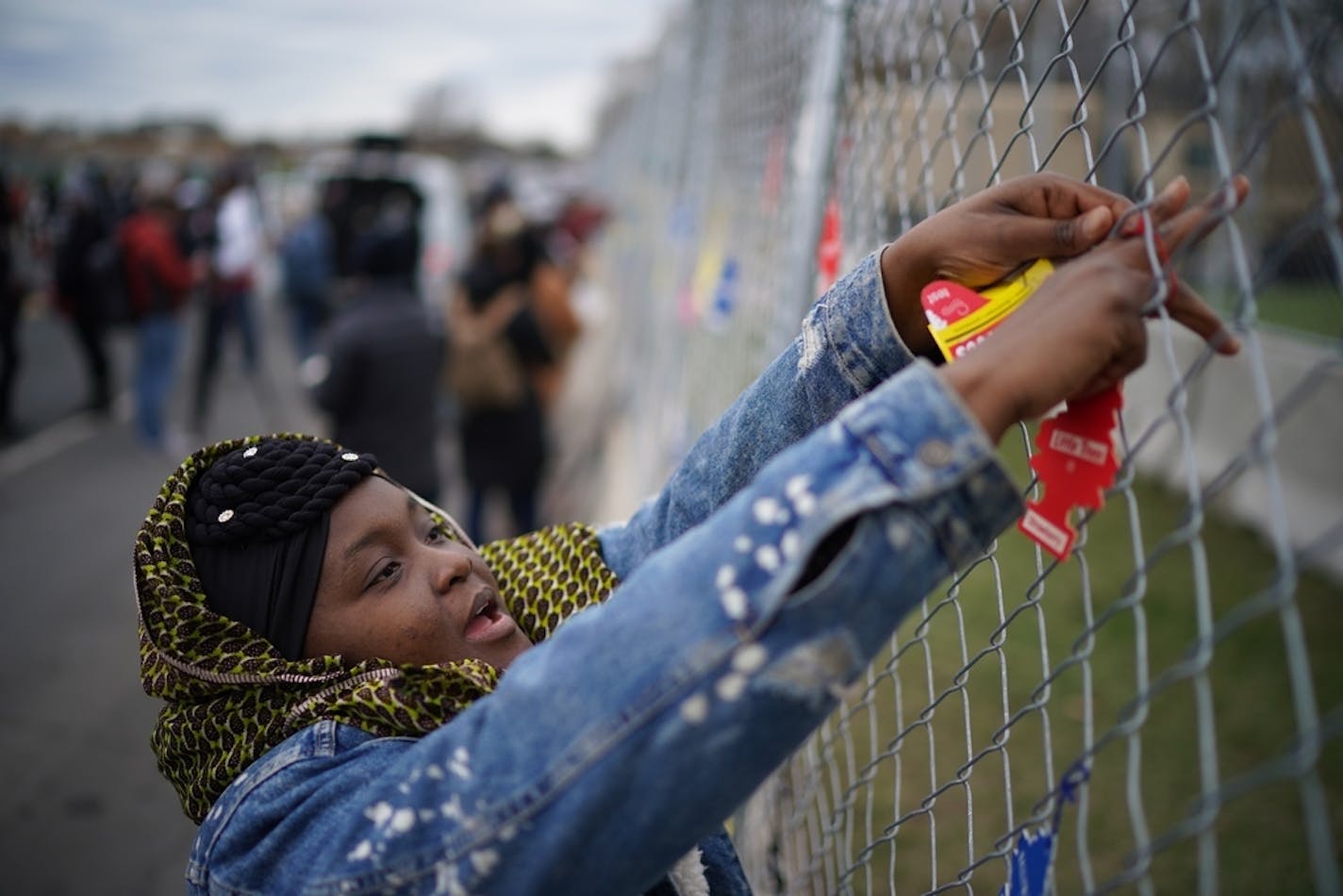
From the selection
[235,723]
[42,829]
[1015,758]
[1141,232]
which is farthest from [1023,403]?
[42,829]

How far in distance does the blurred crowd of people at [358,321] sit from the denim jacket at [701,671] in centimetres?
397

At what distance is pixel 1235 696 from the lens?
13.6 ft

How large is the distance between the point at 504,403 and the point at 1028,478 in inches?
124

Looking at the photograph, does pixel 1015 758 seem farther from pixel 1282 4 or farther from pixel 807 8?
pixel 1282 4

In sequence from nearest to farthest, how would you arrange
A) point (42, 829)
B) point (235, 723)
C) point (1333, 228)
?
1. point (1333, 228)
2. point (235, 723)
3. point (42, 829)

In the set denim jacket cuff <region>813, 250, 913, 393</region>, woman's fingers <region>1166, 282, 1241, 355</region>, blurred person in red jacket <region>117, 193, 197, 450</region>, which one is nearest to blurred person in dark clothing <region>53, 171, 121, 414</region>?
blurred person in red jacket <region>117, 193, 197, 450</region>

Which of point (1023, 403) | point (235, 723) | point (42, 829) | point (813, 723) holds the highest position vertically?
point (1023, 403)

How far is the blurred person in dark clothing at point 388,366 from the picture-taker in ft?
15.4

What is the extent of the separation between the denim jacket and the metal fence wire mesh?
22 cm

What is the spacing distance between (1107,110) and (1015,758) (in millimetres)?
7571

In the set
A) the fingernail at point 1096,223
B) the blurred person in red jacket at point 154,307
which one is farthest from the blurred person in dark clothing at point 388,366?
the fingernail at point 1096,223

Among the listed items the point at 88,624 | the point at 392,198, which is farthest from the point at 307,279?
the point at 88,624

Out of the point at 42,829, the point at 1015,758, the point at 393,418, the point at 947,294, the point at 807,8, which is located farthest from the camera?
the point at 393,418

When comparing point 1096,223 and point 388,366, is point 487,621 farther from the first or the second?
point 388,366
